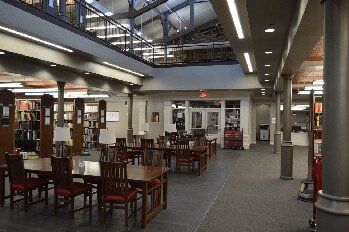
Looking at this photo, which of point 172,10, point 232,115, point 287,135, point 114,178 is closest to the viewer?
point 114,178

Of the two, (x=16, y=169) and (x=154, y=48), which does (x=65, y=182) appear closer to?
(x=16, y=169)

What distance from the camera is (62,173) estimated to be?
16.6ft

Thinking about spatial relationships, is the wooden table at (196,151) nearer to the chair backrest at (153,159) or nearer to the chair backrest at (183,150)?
the chair backrest at (183,150)

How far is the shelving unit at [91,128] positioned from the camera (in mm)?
15688

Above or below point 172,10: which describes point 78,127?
below

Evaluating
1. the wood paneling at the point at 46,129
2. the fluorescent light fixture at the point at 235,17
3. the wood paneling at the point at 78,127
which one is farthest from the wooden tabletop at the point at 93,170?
the wood paneling at the point at 78,127

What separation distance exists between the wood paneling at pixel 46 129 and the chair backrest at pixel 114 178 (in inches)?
277

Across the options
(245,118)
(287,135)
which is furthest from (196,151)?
(245,118)

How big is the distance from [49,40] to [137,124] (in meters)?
11.5

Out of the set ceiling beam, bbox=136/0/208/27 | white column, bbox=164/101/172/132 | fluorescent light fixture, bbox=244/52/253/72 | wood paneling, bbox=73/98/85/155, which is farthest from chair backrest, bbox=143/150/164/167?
ceiling beam, bbox=136/0/208/27

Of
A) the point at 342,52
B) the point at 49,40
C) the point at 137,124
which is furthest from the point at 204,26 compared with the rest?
the point at 342,52

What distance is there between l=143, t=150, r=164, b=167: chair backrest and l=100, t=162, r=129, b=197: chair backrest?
4.54 ft

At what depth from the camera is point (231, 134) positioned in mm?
16156

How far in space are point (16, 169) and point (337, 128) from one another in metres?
4.98
